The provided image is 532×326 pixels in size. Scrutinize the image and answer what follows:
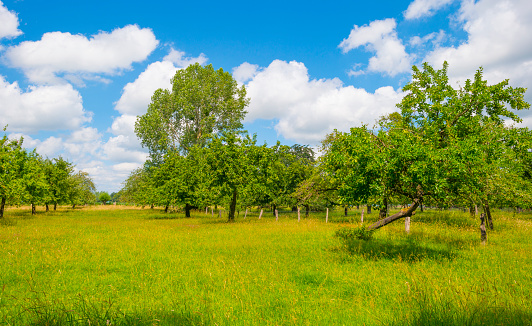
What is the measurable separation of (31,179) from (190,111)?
884 inches

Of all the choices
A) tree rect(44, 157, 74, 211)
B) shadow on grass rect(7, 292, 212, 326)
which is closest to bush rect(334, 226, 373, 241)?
shadow on grass rect(7, 292, 212, 326)

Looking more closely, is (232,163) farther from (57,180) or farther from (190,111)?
(57,180)

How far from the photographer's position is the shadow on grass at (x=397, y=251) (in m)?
11.1

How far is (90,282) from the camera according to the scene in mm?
8586

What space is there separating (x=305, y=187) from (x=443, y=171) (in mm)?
15849

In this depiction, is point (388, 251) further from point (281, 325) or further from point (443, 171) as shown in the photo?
point (281, 325)

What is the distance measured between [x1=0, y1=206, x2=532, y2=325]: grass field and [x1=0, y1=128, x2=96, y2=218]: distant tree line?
16.1 m

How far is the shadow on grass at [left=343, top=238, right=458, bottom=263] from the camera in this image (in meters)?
11.1

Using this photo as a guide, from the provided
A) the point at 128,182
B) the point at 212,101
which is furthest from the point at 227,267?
the point at 128,182

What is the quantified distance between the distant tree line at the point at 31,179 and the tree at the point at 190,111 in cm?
1498

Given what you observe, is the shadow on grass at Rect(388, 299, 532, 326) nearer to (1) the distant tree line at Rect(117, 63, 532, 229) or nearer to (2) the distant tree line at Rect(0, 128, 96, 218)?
(1) the distant tree line at Rect(117, 63, 532, 229)

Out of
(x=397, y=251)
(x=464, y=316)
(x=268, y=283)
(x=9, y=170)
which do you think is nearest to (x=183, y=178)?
(x=9, y=170)

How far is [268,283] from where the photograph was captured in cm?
805

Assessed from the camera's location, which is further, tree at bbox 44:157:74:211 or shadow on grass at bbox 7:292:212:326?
tree at bbox 44:157:74:211
